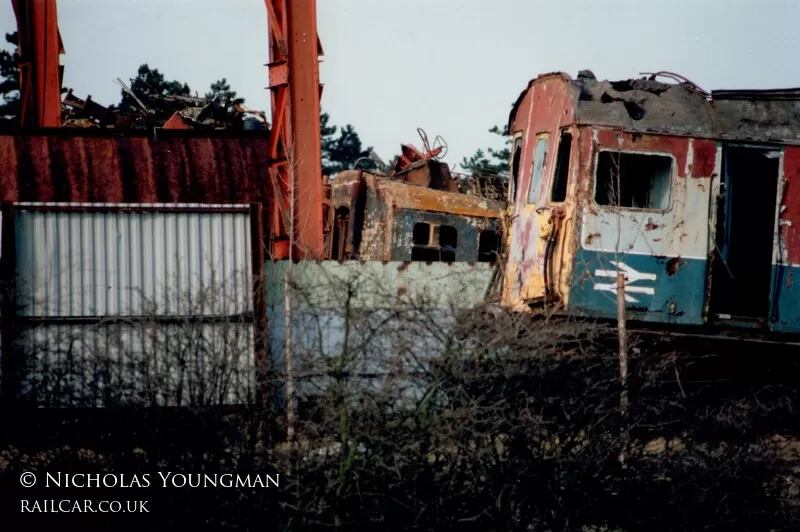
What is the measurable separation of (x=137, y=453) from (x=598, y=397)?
365 cm

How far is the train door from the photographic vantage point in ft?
38.2

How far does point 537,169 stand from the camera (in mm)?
12430

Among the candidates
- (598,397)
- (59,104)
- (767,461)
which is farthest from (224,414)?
(59,104)

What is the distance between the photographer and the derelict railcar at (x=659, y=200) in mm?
11078

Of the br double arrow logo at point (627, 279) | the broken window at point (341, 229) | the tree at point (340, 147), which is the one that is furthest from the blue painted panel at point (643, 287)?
the tree at point (340, 147)

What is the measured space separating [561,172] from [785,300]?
283cm

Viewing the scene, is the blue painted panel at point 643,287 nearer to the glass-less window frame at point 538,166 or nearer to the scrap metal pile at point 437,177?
the glass-less window frame at point 538,166

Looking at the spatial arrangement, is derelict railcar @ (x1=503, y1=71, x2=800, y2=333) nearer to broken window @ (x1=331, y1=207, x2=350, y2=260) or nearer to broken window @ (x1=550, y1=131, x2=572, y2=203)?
broken window @ (x1=550, y1=131, x2=572, y2=203)

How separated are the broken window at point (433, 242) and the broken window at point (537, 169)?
4.77 m

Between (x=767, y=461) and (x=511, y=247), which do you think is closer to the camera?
(x=767, y=461)

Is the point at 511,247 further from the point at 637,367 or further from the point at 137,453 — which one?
the point at 137,453

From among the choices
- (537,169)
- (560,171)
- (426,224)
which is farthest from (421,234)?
(560,171)

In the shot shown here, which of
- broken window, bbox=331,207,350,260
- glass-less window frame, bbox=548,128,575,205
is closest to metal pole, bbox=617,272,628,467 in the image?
glass-less window frame, bbox=548,128,575,205

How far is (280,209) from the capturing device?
552 inches
